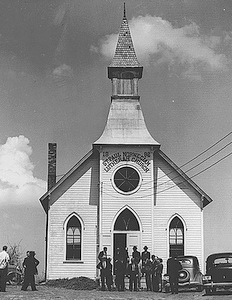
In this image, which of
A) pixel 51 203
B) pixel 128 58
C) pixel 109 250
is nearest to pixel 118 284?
pixel 109 250

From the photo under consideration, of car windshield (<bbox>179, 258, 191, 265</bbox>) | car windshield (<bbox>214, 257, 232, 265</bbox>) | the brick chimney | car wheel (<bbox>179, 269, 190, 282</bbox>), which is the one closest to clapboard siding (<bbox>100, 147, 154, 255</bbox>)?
the brick chimney

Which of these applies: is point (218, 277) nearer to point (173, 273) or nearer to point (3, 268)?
point (173, 273)

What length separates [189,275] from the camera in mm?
26000

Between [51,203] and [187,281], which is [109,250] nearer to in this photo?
[51,203]

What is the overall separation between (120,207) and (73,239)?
2916 mm

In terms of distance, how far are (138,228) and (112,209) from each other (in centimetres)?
165

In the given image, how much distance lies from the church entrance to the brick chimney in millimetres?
4586

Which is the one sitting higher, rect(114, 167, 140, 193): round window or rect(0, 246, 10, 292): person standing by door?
rect(114, 167, 140, 193): round window

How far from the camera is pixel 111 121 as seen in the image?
3378cm

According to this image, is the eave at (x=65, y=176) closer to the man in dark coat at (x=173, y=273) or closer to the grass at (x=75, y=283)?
the grass at (x=75, y=283)

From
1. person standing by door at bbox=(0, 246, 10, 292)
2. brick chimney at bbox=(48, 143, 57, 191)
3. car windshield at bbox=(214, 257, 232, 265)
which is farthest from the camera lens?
brick chimney at bbox=(48, 143, 57, 191)

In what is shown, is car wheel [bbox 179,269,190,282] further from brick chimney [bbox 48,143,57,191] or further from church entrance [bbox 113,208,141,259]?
brick chimney [bbox 48,143,57,191]

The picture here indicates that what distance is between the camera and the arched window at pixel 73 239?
32.0m

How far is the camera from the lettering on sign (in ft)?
106
